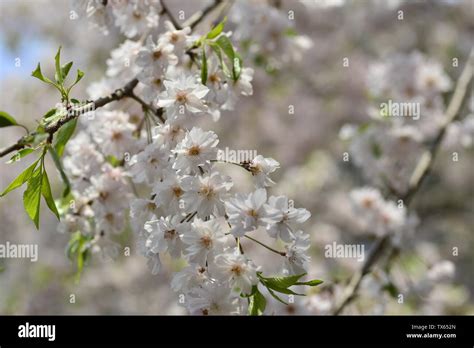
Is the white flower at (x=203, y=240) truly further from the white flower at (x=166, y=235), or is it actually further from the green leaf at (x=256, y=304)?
the green leaf at (x=256, y=304)

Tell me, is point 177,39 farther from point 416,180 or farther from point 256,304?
point 416,180

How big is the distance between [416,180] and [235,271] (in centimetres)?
189

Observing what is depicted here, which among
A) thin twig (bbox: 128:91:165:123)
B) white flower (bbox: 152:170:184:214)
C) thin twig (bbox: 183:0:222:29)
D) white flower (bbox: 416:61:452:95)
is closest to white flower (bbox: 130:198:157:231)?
white flower (bbox: 152:170:184:214)

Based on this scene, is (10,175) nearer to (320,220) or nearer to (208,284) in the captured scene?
(320,220)

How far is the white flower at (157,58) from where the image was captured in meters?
1.50

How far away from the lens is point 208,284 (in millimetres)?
1210

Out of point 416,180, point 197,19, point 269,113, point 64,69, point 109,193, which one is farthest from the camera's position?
point 269,113

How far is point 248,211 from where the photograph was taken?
117 cm

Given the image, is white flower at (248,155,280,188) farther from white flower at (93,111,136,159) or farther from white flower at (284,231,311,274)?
white flower at (93,111,136,159)

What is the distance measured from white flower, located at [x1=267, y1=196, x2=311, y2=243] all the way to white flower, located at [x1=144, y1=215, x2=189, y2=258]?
Answer: 0.19m

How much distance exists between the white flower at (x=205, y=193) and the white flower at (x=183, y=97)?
0.18 meters

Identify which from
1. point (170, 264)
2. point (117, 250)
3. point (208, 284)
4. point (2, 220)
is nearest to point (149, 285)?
point (170, 264)

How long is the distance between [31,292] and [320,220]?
130 inches

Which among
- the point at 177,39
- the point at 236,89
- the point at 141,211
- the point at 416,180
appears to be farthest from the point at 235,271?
the point at 416,180
